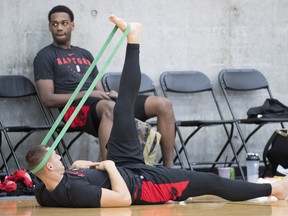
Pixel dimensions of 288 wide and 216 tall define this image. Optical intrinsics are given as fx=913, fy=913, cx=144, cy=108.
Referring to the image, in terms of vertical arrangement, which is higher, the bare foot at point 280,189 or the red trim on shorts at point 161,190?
the red trim on shorts at point 161,190

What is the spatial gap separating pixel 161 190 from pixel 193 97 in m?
2.82

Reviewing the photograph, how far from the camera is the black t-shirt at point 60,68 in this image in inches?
269

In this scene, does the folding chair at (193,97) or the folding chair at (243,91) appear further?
the folding chair at (243,91)

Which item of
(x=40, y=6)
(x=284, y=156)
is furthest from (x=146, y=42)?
(x=284, y=156)

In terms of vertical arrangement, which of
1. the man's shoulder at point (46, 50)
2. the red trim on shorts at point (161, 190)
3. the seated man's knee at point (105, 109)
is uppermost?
the man's shoulder at point (46, 50)

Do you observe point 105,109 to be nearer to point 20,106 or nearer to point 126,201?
point 20,106

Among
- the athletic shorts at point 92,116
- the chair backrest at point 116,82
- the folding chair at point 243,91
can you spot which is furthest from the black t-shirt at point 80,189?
the folding chair at point 243,91

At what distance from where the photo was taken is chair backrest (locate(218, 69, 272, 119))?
769 cm

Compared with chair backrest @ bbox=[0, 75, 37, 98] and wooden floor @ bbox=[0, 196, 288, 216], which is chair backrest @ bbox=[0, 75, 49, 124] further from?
wooden floor @ bbox=[0, 196, 288, 216]

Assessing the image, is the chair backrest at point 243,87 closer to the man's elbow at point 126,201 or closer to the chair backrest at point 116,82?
the chair backrest at point 116,82

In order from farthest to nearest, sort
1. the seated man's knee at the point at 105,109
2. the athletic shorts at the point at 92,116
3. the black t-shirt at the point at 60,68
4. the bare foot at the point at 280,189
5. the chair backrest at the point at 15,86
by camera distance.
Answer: the chair backrest at the point at 15,86 → the black t-shirt at the point at 60,68 → the athletic shorts at the point at 92,116 → the seated man's knee at the point at 105,109 → the bare foot at the point at 280,189

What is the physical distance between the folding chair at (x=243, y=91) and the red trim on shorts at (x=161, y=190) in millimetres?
2440

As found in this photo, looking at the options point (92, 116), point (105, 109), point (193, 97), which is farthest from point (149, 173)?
point (193, 97)

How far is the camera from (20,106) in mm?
7191
